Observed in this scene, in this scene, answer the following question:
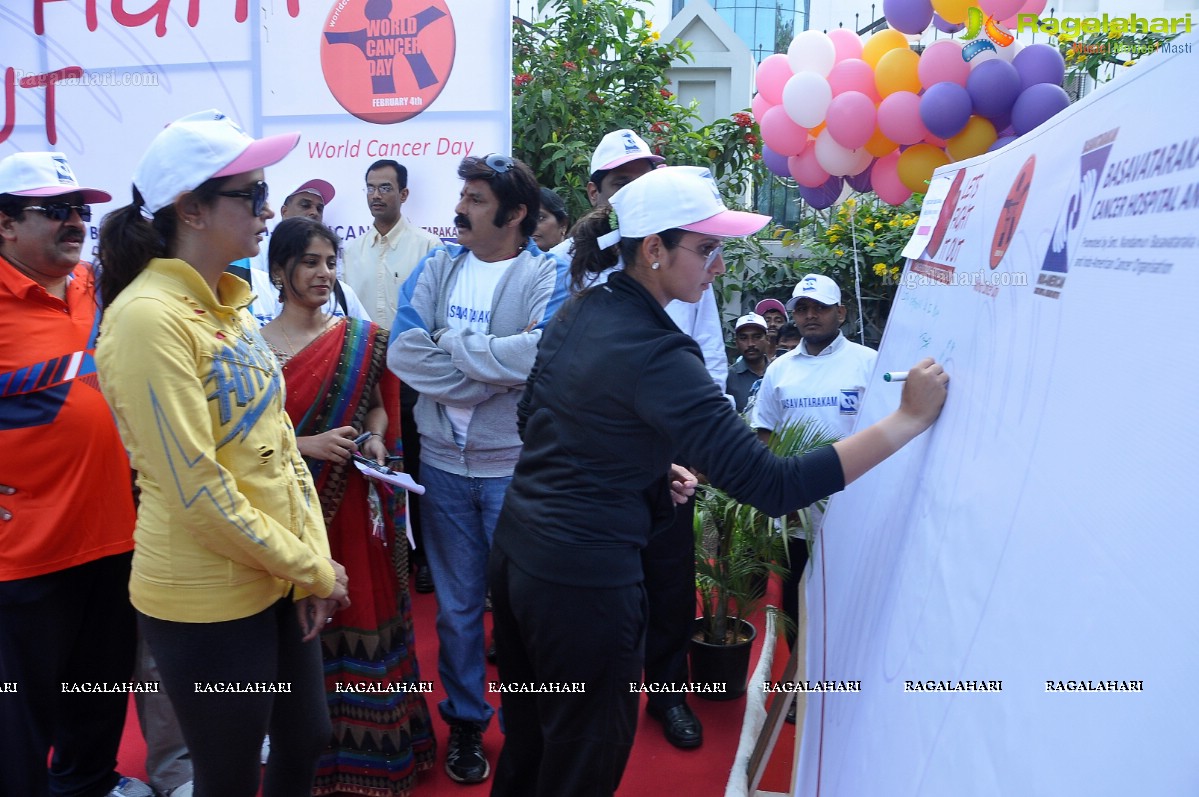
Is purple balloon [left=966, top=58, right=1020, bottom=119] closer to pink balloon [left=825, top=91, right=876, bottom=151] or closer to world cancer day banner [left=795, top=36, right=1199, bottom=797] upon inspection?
pink balloon [left=825, top=91, right=876, bottom=151]

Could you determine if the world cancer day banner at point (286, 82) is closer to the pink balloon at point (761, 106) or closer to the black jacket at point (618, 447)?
the pink balloon at point (761, 106)

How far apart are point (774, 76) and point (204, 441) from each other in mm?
4165

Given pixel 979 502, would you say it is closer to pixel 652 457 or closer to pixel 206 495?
pixel 652 457

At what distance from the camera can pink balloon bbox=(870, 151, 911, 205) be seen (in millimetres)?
4633

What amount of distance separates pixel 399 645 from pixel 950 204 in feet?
6.75

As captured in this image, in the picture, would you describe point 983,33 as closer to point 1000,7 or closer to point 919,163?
point 1000,7

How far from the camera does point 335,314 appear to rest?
9.23 feet

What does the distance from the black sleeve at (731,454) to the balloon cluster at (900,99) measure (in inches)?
115

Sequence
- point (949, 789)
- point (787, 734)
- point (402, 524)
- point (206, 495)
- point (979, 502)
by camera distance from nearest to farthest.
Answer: point (949, 789) → point (979, 502) → point (206, 495) → point (402, 524) → point (787, 734)

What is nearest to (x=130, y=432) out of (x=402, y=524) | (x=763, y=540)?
(x=402, y=524)

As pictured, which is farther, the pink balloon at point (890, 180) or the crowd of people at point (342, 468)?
the pink balloon at point (890, 180)

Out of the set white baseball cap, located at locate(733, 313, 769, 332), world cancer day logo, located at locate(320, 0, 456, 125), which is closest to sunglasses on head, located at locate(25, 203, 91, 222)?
world cancer day logo, located at locate(320, 0, 456, 125)

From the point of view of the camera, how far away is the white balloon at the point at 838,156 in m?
4.61

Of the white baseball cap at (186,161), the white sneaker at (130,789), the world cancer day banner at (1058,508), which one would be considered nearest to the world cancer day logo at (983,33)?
the world cancer day banner at (1058,508)
